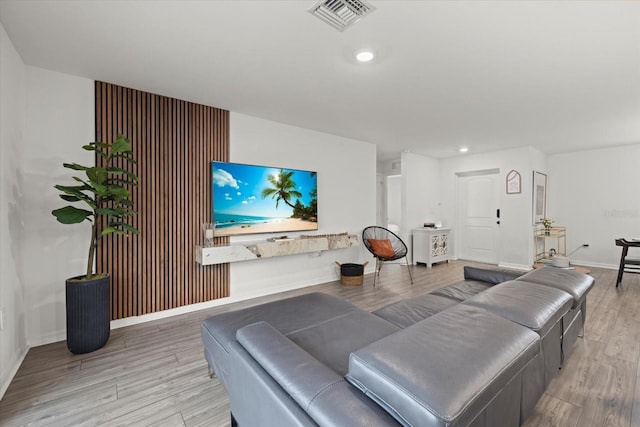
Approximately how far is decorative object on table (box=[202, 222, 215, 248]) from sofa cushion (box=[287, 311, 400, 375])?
6.87ft

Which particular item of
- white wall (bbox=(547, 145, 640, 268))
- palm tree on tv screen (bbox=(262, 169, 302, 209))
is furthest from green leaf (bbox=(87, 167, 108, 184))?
white wall (bbox=(547, 145, 640, 268))

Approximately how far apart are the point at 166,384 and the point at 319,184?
3.27 meters

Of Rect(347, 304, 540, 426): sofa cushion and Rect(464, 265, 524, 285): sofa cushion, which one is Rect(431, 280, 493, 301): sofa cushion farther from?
Rect(347, 304, 540, 426): sofa cushion

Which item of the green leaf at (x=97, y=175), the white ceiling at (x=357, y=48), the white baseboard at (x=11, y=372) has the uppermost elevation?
the white ceiling at (x=357, y=48)

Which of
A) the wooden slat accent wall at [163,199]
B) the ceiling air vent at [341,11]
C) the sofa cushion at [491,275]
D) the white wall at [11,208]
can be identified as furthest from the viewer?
the wooden slat accent wall at [163,199]

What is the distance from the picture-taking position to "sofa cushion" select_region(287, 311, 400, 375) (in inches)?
56.2

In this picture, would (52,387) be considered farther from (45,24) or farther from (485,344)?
(485,344)

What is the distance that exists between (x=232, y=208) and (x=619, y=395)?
3695mm

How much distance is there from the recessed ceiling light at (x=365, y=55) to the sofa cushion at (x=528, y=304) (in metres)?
1.93

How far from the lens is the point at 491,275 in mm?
2771

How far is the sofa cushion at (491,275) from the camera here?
8.74 feet

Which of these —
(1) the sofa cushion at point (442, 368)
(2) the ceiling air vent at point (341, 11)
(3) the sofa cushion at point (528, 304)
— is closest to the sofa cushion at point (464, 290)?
(3) the sofa cushion at point (528, 304)

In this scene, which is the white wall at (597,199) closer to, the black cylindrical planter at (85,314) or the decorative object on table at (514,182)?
the decorative object on table at (514,182)

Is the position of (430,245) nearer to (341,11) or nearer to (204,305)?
(204,305)
